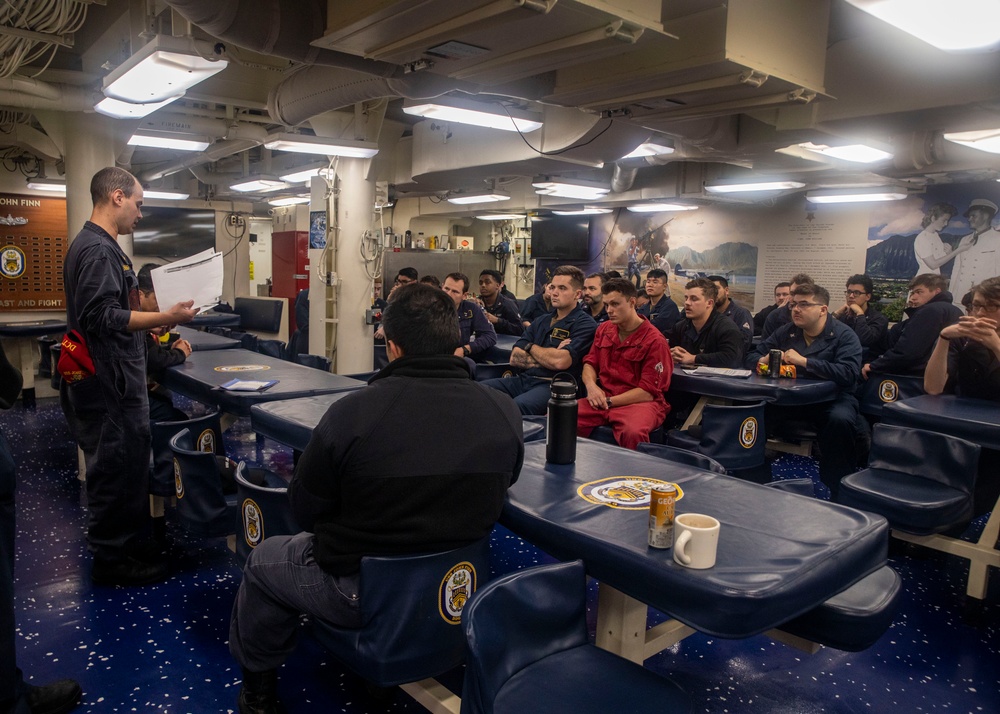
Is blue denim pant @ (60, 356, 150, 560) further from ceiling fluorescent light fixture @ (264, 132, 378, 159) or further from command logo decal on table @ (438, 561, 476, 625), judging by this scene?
ceiling fluorescent light fixture @ (264, 132, 378, 159)

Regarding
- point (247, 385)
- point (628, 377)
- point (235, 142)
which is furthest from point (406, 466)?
point (235, 142)

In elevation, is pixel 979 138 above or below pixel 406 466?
above

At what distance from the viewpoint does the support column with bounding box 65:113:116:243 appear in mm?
5695

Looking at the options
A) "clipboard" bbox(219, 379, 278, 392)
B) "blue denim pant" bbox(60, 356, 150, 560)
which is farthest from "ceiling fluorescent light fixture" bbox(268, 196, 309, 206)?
"blue denim pant" bbox(60, 356, 150, 560)

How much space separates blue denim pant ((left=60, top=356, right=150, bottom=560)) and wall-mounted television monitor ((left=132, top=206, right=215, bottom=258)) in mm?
9105

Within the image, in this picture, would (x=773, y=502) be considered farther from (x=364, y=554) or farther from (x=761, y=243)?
(x=761, y=243)

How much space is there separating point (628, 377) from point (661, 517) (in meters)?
2.68

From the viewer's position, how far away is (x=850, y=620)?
1.91 meters

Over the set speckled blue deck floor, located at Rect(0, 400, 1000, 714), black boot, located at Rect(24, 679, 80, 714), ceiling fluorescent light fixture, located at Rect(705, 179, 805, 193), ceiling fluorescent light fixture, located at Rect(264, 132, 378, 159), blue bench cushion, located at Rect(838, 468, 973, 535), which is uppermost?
ceiling fluorescent light fixture, located at Rect(705, 179, 805, 193)

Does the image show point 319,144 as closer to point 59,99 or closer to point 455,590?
point 59,99

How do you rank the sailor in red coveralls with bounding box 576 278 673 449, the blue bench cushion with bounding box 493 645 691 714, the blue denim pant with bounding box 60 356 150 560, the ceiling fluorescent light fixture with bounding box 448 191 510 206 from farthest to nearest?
1. the ceiling fluorescent light fixture with bounding box 448 191 510 206
2. the sailor in red coveralls with bounding box 576 278 673 449
3. the blue denim pant with bounding box 60 356 150 560
4. the blue bench cushion with bounding box 493 645 691 714

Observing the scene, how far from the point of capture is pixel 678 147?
597cm

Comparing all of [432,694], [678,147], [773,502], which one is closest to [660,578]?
[773,502]

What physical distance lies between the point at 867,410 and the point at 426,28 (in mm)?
4661
